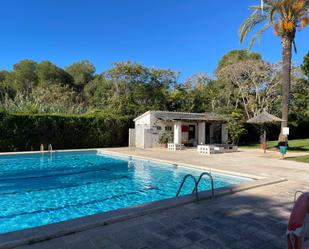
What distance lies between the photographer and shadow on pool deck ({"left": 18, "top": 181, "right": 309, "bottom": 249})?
359cm

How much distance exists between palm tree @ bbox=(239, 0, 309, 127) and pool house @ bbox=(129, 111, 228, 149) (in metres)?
7.08

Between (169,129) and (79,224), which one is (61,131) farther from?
(79,224)

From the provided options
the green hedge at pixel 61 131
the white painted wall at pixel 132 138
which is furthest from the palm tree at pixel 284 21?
the green hedge at pixel 61 131

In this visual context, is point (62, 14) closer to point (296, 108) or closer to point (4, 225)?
point (4, 225)

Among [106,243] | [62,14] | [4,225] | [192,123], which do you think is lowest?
[4,225]

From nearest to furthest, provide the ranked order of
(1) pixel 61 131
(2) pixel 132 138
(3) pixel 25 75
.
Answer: (1) pixel 61 131, (2) pixel 132 138, (3) pixel 25 75

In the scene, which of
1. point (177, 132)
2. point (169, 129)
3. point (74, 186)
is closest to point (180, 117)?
point (177, 132)

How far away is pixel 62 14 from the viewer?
1998 centimetres

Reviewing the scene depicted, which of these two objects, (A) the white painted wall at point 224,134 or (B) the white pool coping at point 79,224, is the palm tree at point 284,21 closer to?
(A) the white painted wall at point 224,134

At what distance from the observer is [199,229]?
4.14 meters

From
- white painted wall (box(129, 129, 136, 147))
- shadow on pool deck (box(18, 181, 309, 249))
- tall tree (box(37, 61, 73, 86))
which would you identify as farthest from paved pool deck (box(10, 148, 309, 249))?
tall tree (box(37, 61, 73, 86))

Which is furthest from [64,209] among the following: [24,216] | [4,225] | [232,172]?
[232,172]

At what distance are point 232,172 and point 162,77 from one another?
2168 centimetres

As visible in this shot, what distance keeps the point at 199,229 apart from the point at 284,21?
1674 centimetres
